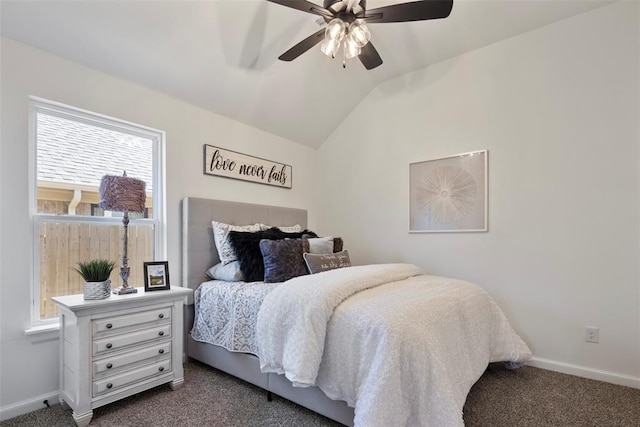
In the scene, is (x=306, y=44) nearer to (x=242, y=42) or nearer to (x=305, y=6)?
(x=305, y=6)

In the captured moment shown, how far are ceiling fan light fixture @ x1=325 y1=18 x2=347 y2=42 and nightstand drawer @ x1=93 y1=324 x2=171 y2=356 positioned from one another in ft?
7.38

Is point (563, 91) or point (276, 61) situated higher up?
point (276, 61)

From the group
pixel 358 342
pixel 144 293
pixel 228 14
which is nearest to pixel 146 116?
pixel 228 14

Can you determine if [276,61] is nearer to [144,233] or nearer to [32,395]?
[144,233]

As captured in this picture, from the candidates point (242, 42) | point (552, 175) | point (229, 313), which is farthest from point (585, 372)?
point (242, 42)

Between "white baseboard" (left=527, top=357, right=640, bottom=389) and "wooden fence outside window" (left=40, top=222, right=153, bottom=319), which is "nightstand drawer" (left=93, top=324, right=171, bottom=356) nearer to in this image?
"wooden fence outside window" (left=40, top=222, right=153, bottom=319)

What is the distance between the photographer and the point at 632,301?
2.43 m

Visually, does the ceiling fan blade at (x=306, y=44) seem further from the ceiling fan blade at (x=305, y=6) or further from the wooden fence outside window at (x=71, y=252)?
the wooden fence outside window at (x=71, y=252)

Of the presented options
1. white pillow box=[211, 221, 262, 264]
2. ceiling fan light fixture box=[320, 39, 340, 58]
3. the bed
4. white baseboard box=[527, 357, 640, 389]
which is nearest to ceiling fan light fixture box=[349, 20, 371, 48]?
ceiling fan light fixture box=[320, 39, 340, 58]

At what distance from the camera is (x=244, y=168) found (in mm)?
3486

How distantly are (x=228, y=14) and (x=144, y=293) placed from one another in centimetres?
210

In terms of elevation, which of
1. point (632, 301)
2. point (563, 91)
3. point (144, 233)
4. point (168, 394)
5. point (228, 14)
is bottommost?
point (168, 394)

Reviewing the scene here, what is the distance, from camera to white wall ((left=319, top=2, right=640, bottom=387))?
247cm

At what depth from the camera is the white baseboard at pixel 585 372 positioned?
7.89ft
